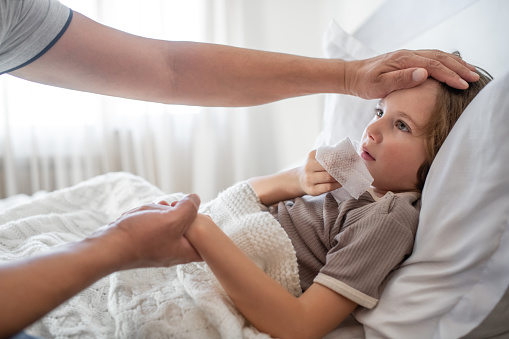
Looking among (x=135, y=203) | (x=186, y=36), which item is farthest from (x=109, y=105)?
(x=135, y=203)

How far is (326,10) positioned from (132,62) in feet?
4.87

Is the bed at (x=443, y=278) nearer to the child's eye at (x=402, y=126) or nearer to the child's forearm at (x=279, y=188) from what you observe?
the child's eye at (x=402, y=126)

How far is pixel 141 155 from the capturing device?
2.36m

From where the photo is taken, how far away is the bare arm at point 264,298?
752 mm

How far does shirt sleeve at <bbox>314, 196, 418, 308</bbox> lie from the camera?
0.79 m

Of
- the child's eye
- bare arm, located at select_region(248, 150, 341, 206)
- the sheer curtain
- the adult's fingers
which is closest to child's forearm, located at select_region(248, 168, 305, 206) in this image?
bare arm, located at select_region(248, 150, 341, 206)

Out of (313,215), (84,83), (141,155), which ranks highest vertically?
(84,83)

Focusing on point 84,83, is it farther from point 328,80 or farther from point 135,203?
point 328,80

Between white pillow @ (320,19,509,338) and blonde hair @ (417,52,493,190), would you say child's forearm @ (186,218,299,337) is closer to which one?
white pillow @ (320,19,509,338)

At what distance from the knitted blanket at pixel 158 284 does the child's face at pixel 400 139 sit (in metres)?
0.29

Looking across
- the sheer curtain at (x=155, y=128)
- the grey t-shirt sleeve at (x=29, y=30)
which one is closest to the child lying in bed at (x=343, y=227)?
the grey t-shirt sleeve at (x=29, y=30)

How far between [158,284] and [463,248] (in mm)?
587

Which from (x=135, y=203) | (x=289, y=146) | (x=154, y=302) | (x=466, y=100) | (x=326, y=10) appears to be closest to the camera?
(x=154, y=302)

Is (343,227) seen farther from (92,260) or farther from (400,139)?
(92,260)
